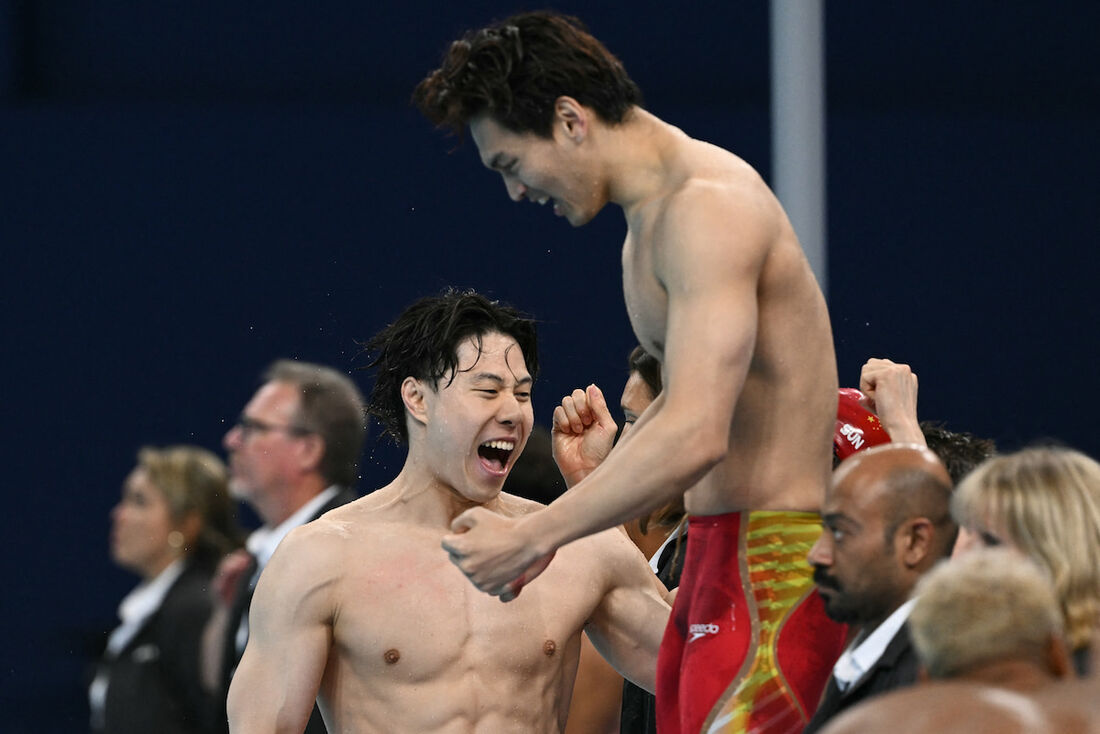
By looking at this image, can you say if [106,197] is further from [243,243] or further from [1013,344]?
[1013,344]

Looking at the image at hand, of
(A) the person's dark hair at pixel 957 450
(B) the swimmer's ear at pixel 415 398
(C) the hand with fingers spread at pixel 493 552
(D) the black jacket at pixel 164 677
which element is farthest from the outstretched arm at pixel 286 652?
(D) the black jacket at pixel 164 677

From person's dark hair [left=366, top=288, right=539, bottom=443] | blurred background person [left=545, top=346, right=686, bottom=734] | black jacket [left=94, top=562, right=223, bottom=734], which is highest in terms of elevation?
person's dark hair [left=366, top=288, right=539, bottom=443]

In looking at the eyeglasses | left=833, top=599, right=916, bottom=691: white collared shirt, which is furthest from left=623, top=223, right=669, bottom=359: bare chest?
the eyeglasses

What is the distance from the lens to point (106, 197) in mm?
6633

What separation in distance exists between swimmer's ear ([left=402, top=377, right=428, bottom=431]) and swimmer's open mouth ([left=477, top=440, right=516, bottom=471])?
144mm

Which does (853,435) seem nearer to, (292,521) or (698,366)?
(698,366)

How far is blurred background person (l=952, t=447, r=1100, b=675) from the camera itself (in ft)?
6.70

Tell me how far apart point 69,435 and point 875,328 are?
352 cm

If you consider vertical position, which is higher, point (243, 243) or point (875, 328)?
point (243, 243)

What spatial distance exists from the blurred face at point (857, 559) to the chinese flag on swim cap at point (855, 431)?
0.75 m

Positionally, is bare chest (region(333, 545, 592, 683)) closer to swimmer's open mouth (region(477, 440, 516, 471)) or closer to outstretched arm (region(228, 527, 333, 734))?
outstretched arm (region(228, 527, 333, 734))

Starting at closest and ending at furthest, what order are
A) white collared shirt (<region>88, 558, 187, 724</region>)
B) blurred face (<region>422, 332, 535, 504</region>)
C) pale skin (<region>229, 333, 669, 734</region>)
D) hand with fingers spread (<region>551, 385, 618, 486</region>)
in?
pale skin (<region>229, 333, 669, 734</region>)
blurred face (<region>422, 332, 535, 504</region>)
hand with fingers spread (<region>551, 385, 618, 486</region>)
white collared shirt (<region>88, 558, 187, 724</region>)

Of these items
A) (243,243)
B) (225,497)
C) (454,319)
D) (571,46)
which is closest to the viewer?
(571,46)

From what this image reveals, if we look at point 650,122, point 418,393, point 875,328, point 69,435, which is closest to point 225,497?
point 69,435
